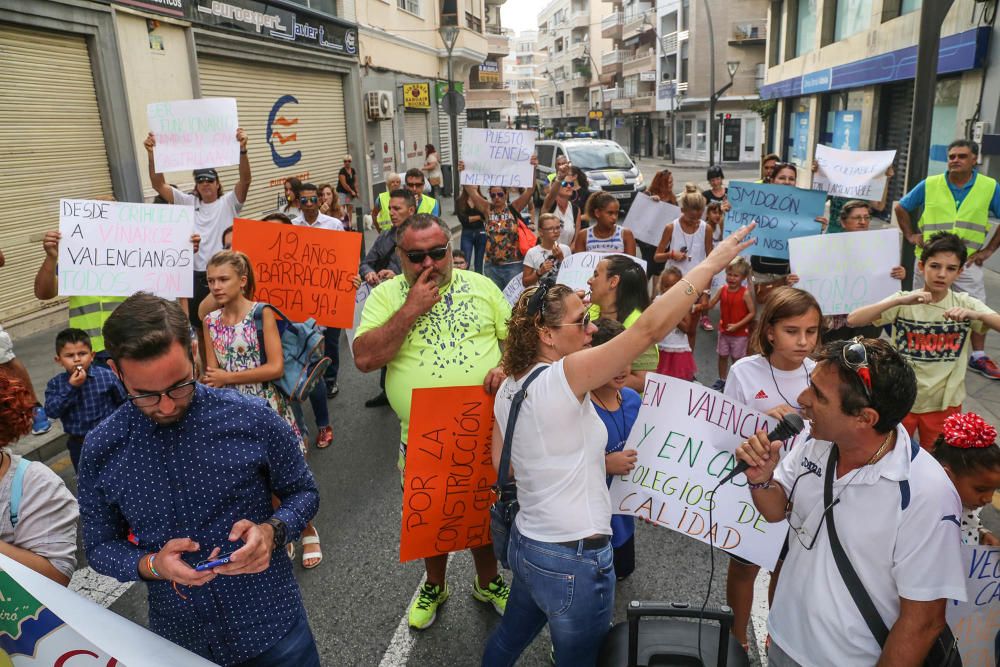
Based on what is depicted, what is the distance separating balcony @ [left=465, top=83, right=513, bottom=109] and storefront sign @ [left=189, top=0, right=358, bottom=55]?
24481 millimetres

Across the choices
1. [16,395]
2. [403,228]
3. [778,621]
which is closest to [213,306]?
[403,228]

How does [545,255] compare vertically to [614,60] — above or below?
below

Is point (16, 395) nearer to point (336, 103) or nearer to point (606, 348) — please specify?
point (606, 348)

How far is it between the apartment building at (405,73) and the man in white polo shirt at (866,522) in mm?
19157

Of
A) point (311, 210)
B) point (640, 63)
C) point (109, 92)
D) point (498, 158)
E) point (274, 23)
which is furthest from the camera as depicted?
point (640, 63)

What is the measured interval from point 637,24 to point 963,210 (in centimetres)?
6210

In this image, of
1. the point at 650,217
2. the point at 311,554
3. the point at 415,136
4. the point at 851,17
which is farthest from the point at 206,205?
the point at 851,17

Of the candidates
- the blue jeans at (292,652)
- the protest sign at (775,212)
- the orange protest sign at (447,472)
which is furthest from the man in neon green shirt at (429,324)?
the protest sign at (775,212)

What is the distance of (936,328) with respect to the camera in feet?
12.7

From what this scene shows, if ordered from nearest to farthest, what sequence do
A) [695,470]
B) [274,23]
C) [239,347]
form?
[695,470], [239,347], [274,23]

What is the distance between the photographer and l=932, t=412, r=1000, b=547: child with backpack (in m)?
2.61

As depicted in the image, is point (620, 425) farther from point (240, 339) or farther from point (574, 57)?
point (574, 57)

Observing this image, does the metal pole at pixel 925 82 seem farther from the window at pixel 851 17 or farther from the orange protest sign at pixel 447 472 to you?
the window at pixel 851 17

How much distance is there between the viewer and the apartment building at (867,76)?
11867 mm
